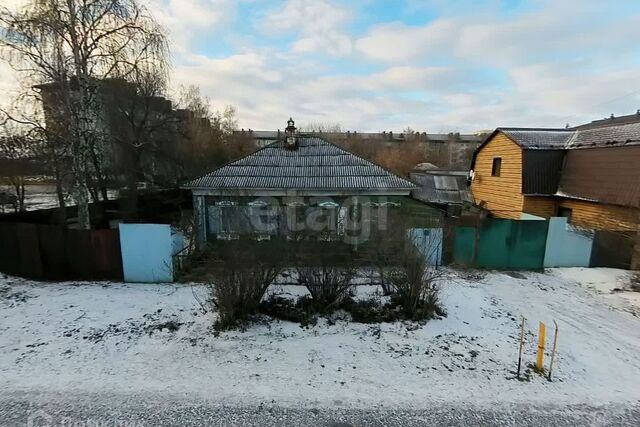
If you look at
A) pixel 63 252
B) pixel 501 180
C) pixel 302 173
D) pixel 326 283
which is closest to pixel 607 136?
pixel 501 180

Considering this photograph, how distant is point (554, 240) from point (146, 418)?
10.9 meters

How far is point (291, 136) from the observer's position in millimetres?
12625

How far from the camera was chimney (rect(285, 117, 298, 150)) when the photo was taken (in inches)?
493

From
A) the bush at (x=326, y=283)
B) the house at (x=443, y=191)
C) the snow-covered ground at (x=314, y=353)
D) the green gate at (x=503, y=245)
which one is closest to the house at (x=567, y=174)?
the house at (x=443, y=191)

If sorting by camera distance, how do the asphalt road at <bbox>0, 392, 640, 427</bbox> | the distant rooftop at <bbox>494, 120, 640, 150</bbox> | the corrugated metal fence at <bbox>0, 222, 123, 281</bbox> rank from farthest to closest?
the distant rooftop at <bbox>494, 120, 640, 150</bbox> < the corrugated metal fence at <bbox>0, 222, 123, 281</bbox> < the asphalt road at <bbox>0, 392, 640, 427</bbox>

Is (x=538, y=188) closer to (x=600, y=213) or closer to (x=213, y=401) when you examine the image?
(x=600, y=213)

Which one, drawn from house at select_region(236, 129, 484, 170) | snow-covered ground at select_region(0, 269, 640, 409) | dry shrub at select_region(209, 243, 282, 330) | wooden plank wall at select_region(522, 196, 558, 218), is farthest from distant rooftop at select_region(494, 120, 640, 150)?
house at select_region(236, 129, 484, 170)

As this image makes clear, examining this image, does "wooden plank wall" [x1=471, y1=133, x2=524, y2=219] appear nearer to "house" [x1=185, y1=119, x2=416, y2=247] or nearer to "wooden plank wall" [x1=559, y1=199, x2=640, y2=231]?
"wooden plank wall" [x1=559, y1=199, x2=640, y2=231]

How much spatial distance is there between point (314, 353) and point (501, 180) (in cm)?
1505

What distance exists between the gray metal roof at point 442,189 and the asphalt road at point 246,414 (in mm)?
16362

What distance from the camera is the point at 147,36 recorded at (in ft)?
33.9

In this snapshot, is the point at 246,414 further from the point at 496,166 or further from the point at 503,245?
the point at 496,166

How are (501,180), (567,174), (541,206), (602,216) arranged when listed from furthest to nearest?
(501,180)
(541,206)
(567,174)
(602,216)

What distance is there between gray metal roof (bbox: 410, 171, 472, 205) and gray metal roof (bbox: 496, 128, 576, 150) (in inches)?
210
